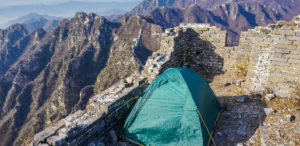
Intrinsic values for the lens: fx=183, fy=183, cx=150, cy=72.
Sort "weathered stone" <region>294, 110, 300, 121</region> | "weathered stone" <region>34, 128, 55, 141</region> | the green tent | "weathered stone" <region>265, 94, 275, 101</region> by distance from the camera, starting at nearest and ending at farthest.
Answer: "weathered stone" <region>34, 128, 55, 141</region> → the green tent → "weathered stone" <region>294, 110, 300, 121</region> → "weathered stone" <region>265, 94, 275, 101</region>

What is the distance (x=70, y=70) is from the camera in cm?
9500

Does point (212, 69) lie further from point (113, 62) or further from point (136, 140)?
point (113, 62)

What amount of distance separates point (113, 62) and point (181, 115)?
247ft

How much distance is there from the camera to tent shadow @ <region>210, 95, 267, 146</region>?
20.3 ft

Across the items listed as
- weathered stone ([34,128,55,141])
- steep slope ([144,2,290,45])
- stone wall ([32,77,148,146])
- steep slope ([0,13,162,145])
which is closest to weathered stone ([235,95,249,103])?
stone wall ([32,77,148,146])

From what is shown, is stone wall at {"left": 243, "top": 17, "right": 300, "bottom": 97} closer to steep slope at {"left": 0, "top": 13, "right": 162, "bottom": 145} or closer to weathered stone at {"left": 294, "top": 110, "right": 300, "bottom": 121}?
weathered stone at {"left": 294, "top": 110, "right": 300, "bottom": 121}

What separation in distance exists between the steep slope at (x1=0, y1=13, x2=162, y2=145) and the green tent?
5624 cm

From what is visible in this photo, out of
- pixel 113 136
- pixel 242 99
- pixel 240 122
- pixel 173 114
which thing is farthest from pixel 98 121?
pixel 242 99

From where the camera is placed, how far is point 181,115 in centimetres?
602

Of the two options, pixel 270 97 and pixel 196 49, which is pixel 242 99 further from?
pixel 196 49

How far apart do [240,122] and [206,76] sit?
A: 5118 mm

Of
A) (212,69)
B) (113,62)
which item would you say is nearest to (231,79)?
(212,69)

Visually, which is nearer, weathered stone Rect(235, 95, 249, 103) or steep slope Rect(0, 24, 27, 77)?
weathered stone Rect(235, 95, 249, 103)

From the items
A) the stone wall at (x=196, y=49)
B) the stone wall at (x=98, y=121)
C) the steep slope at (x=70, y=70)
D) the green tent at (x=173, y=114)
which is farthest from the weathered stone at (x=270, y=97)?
the steep slope at (x=70, y=70)
